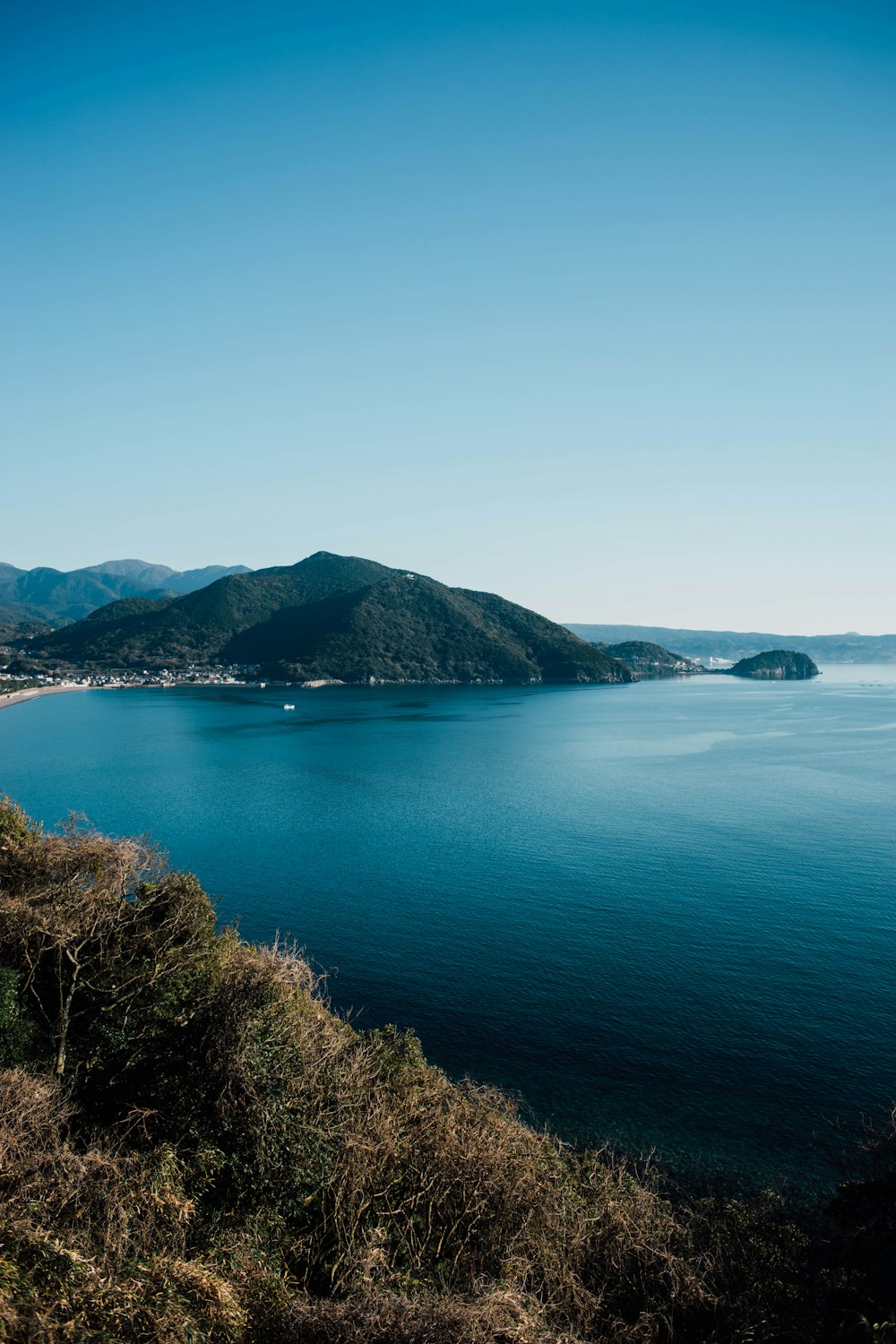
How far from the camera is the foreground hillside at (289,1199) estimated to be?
29.3 ft

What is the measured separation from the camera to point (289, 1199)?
13.3 meters

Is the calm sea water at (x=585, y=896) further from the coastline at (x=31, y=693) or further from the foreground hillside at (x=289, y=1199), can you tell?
the coastline at (x=31, y=693)

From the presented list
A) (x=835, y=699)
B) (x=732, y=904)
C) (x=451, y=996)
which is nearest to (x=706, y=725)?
(x=835, y=699)

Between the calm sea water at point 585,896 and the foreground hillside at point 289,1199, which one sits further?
the calm sea water at point 585,896

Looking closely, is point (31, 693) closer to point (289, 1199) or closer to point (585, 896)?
point (585, 896)

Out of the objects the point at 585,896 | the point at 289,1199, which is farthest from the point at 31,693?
the point at 289,1199

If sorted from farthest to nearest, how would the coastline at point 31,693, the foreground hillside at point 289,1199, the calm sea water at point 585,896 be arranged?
the coastline at point 31,693, the calm sea water at point 585,896, the foreground hillside at point 289,1199

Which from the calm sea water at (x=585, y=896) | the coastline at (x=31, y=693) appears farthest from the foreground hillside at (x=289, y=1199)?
the coastline at (x=31, y=693)

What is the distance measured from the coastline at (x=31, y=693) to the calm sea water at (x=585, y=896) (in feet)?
192

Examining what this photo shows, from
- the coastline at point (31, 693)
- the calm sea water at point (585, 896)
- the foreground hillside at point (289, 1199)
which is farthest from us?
the coastline at point (31, 693)

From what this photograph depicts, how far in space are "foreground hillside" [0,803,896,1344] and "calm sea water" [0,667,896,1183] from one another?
20.1 ft

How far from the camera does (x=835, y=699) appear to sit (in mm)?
176625

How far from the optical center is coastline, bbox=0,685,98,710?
152m

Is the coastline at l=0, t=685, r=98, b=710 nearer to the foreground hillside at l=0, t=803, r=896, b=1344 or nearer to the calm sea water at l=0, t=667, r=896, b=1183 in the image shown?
the calm sea water at l=0, t=667, r=896, b=1183
